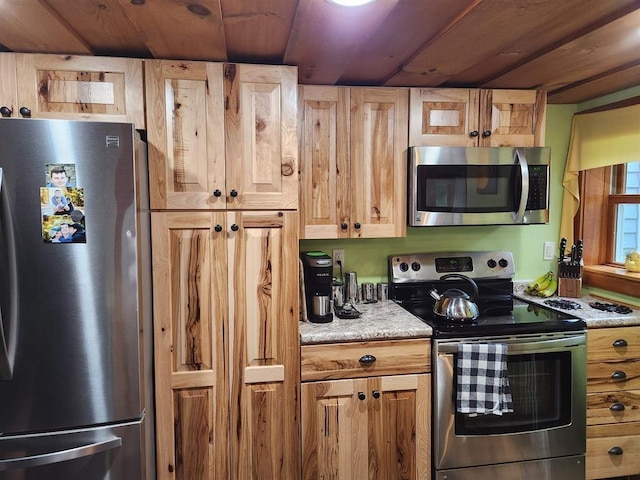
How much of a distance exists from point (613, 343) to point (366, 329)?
1268 millimetres

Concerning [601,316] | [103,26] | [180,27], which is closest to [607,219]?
[601,316]

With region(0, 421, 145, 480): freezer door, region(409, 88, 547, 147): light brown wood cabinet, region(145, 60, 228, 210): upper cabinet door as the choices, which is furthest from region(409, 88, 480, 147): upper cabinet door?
region(0, 421, 145, 480): freezer door

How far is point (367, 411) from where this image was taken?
2.05 m

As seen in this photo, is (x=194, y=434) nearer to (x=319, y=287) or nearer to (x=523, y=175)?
(x=319, y=287)

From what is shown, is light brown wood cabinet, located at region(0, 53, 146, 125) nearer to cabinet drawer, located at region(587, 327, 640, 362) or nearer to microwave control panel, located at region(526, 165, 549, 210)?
microwave control panel, located at region(526, 165, 549, 210)

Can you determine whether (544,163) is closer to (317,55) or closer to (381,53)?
(381,53)

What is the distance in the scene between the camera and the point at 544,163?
2.40 meters

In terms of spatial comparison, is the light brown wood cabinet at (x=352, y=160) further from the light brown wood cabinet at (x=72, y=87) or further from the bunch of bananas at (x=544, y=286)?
the bunch of bananas at (x=544, y=286)

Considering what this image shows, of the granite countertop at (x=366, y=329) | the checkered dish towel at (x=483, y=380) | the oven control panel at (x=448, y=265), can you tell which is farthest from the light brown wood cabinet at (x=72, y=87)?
Result: the checkered dish towel at (x=483, y=380)

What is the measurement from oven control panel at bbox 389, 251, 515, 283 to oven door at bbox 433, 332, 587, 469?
62cm

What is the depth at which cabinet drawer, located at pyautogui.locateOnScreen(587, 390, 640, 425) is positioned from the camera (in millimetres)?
2232

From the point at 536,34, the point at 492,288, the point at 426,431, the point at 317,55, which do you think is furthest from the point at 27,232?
the point at 492,288

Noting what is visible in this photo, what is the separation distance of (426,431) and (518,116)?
1.73m

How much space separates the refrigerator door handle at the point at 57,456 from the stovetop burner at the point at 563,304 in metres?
2.29
